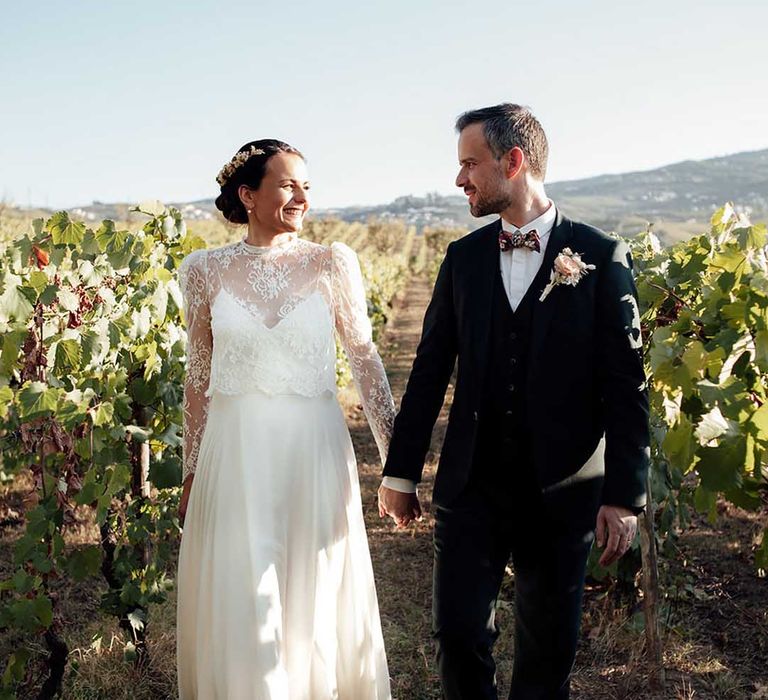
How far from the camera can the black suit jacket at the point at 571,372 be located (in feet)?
7.54

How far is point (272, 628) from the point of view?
2654 mm

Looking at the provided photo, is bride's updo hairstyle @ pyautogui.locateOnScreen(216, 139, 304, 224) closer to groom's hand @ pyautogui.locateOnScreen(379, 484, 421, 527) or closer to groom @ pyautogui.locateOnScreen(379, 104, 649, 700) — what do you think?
groom @ pyautogui.locateOnScreen(379, 104, 649, 700)

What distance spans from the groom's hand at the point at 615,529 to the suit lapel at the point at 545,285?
480 millimetres

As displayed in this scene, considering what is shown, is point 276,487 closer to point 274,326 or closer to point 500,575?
point 274,326

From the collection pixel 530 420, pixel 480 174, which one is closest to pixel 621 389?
pixel 530 420

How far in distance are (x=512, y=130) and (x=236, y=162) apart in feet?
3.16

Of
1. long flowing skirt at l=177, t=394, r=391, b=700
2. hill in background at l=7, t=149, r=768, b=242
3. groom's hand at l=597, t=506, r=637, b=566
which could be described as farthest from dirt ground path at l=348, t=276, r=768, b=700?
hill in background at l=7, t=149, r=768, b=242

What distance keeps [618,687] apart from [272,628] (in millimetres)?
1588

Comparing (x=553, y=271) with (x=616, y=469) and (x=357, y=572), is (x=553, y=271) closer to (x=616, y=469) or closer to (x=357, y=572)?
(x=616, y=469)

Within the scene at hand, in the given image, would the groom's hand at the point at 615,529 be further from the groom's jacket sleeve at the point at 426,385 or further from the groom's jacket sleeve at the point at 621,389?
the groom's jacket sleeve at the point at 426,385

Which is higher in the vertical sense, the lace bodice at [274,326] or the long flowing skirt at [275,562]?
the lace bodice at [274,326]

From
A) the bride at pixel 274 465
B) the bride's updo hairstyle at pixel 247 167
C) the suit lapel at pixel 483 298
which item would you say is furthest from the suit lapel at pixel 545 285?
the bride's updo hairstyle at pixel 247 167

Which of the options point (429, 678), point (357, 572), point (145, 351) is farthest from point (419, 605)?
point (145, 351)

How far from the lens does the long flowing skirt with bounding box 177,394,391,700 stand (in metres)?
2.64
